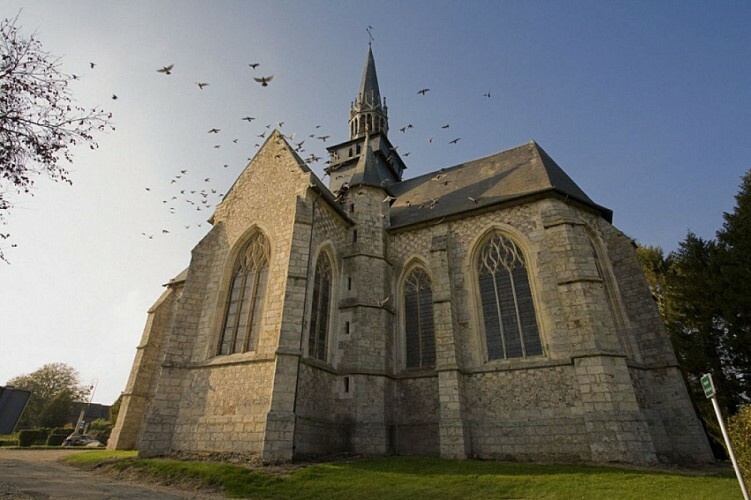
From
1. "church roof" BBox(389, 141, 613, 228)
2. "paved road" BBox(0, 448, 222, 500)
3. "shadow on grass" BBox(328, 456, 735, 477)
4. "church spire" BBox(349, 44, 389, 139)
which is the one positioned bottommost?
"paved road" BBox(0, 448, 222, 500)

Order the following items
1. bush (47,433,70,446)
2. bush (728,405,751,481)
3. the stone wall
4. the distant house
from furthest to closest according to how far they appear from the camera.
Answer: the distant house, bush (47,433,70,446), the stone wall, bush (728,405,751,481)

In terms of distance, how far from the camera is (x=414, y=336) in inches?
603

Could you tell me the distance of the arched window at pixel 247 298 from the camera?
1335cm

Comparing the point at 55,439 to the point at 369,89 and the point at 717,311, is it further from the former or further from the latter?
the point at 717,311

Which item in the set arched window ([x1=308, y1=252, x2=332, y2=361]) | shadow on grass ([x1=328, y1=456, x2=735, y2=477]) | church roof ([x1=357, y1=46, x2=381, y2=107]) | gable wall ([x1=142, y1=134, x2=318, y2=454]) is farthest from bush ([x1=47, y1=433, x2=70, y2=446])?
church roof ([x1=357, y1=46, x2=381, y2=107])

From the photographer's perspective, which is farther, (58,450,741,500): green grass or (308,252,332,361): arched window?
(308,252,332,361): arched window

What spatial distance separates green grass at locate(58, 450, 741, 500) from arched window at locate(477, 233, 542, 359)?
12.8ft

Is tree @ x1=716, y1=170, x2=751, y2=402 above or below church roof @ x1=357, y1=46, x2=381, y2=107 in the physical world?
below

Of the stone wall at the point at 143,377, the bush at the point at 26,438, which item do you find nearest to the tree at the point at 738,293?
the stone wall at the point at 143,377

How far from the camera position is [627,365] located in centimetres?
1231

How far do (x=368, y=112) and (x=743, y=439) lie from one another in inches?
1084

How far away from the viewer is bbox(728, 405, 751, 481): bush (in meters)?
6.82

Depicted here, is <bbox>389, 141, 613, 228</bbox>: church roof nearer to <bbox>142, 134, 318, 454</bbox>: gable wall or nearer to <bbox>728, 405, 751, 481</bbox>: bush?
<bbox>142, 134, 318, 454</bbox>: gable wall

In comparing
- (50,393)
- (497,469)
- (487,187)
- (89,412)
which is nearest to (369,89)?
(487,187)
